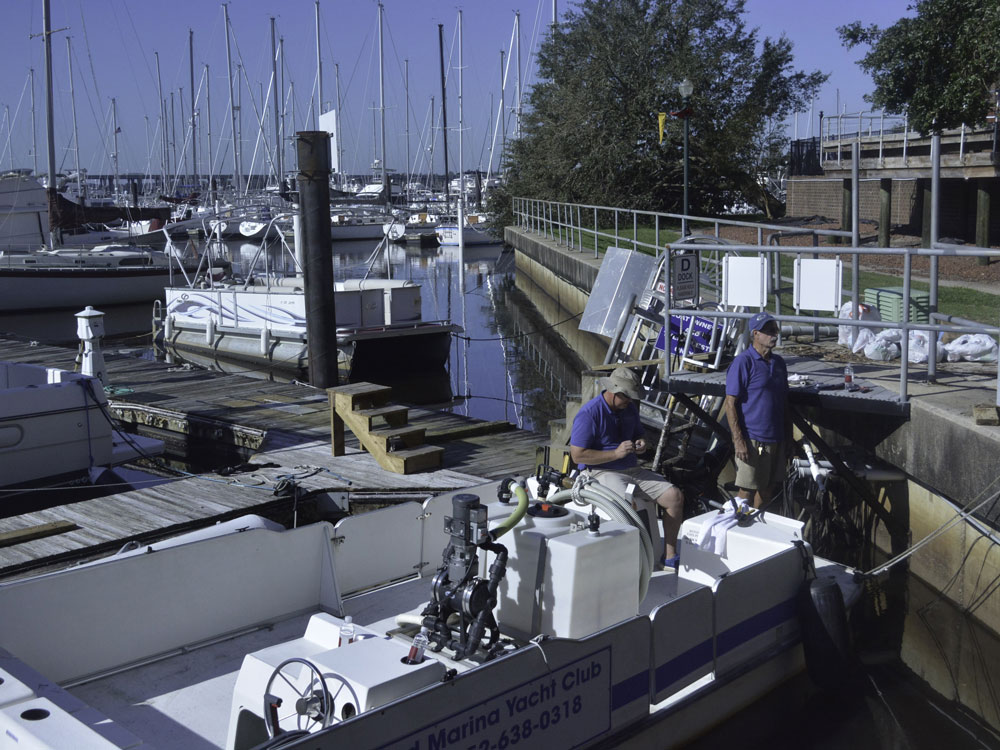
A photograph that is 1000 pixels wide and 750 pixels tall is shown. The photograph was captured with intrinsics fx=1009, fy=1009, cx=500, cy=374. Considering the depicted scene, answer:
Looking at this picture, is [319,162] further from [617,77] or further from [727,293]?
[617,77]

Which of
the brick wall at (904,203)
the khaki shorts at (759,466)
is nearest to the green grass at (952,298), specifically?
the brick wall at (904,203)

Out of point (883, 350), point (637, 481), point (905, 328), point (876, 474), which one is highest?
point (905, 328)

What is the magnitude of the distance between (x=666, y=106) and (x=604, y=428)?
34414 mm

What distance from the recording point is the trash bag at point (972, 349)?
34.4 feet

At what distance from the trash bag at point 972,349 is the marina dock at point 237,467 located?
469 cm

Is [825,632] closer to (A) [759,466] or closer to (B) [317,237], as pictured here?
(A) [759,466]

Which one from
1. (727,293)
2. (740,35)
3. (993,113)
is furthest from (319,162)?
(740,35)

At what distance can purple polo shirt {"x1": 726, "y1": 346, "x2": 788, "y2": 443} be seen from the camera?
835 cm

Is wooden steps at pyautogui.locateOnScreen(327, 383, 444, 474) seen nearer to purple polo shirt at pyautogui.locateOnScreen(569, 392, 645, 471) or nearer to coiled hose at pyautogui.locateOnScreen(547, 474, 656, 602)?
purple polo shirt at pyautogui.locateOnScreen(569, 392, 645, 471)

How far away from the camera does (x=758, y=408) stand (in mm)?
8406

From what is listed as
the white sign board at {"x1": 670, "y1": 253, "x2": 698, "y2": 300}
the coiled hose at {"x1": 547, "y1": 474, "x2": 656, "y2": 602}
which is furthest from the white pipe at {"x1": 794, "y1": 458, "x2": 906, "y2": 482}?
the coiled hose at {"x1": 547, "y1": 474, "x2": 656, "y2": 602}

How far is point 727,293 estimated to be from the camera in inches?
391

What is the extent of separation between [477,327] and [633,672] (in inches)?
962

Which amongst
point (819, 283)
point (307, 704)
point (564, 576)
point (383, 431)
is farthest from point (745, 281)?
point (307, 704)
